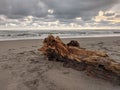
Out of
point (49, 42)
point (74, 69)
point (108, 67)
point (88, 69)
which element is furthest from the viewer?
point (49, 42)

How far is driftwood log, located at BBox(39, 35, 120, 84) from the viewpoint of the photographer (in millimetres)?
4289

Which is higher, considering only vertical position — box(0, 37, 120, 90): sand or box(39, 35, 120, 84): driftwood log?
box(39, 35, 120, 84): driftwood log

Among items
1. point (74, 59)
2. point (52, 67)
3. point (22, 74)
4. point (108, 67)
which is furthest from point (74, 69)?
point (22, 74)

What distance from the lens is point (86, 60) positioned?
4.95 m

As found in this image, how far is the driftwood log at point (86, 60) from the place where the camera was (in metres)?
4.29

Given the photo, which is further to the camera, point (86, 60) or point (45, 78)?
point (86, 60)

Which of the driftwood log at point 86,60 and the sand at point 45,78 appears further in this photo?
the driftwood log at point 86,60

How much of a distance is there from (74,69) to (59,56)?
97 centimetres

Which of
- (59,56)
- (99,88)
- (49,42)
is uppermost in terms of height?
(49,42)

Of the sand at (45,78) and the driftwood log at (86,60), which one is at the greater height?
the driftwood log at (86,60)

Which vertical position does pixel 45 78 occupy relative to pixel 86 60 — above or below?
below

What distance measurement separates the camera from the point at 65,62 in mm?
5801

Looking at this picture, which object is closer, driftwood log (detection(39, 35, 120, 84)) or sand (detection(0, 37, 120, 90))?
sand (detection(0, 37, 120, 90))

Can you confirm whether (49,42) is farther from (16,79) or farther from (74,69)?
(16,79)
